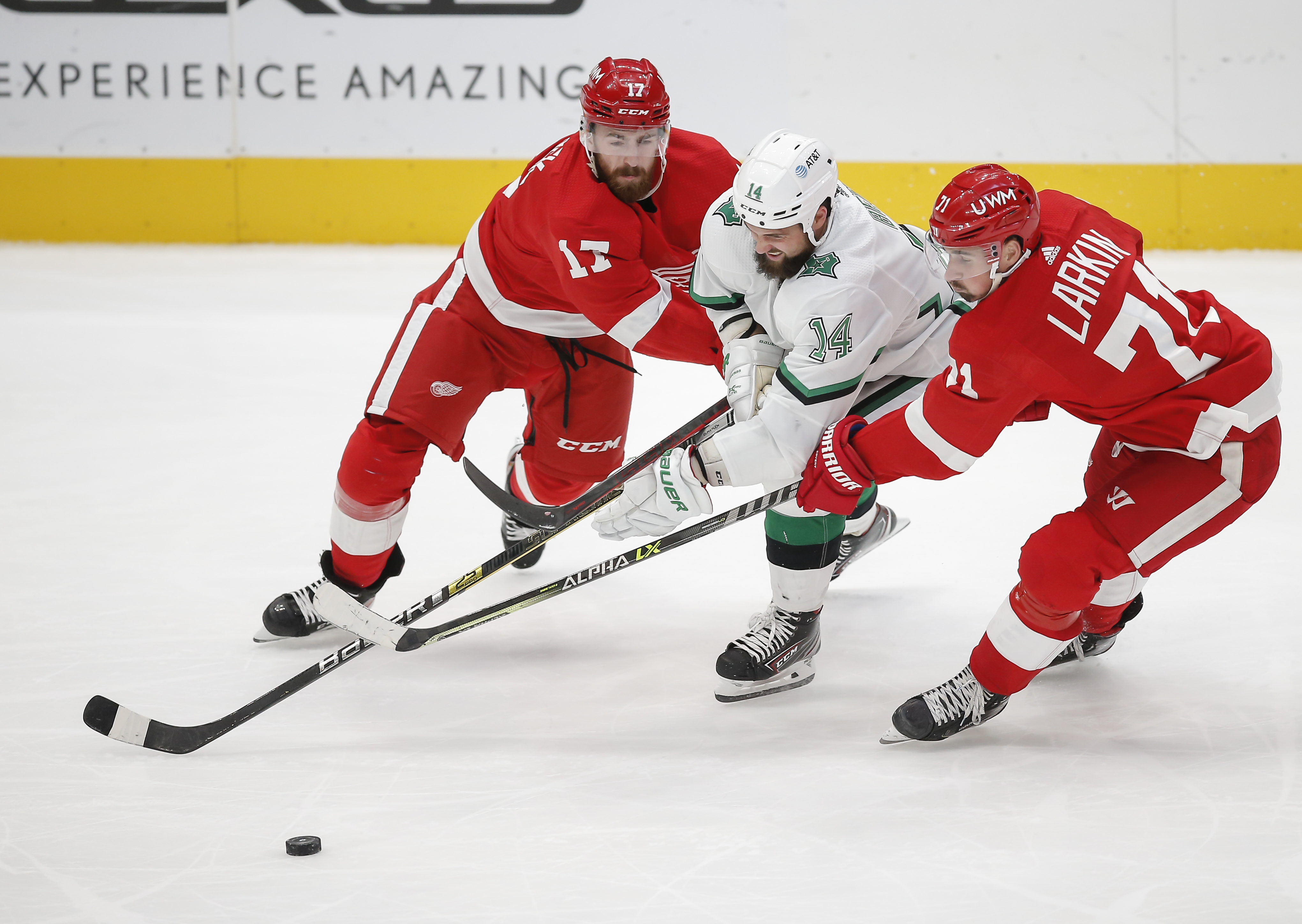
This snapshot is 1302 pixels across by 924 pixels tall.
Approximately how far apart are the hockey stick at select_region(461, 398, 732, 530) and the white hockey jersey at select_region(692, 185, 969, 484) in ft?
0.64

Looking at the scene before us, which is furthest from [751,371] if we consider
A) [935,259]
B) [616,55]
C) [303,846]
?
[616,55]

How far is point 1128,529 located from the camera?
82.0 inches

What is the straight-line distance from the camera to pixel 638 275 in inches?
98.0

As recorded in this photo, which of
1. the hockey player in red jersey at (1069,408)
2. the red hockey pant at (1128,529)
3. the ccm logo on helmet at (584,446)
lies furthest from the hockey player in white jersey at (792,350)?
the ccm logo on helmet at (584,446)

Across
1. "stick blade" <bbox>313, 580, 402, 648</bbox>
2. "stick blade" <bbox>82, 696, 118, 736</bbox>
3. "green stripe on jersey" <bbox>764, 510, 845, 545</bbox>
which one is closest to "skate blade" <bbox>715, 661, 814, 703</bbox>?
"green stripe on jersey" <bbox>764, 510, 845, 545</bbox>

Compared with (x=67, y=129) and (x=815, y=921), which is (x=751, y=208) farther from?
(x=67, y=129)

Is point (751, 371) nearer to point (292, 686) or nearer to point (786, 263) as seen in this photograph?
point (786, 263)

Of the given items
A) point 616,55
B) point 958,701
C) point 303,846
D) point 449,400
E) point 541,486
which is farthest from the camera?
point 616,55

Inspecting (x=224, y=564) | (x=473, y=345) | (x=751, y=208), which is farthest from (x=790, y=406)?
(x=224, y=564)

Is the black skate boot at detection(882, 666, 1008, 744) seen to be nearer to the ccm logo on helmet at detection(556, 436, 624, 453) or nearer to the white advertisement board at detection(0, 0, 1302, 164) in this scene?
the ccm logo on helmet at detection(556, 436, 624, 453)

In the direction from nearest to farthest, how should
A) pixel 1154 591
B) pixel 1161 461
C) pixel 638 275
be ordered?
pixel 1161 461
pixel 638 275
pixel 1154 591

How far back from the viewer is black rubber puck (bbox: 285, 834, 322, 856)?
1.84m

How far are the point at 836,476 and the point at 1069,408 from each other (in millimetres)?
381

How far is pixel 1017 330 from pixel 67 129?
6163mm
